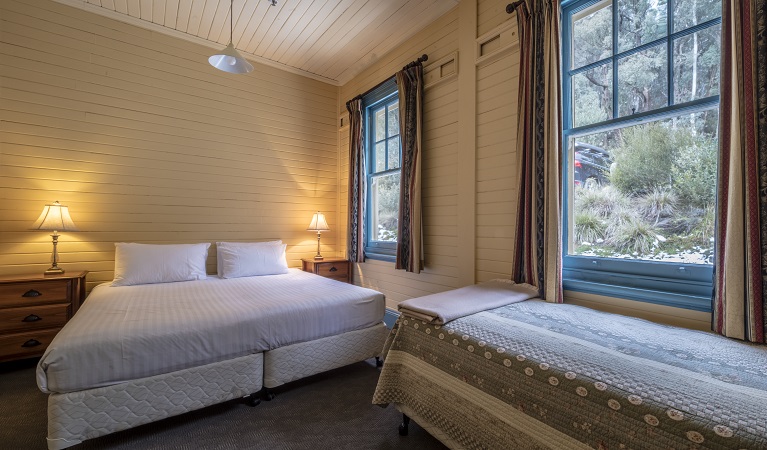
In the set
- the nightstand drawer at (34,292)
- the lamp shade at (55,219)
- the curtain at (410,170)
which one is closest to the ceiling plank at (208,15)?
the curtain at (410,170)

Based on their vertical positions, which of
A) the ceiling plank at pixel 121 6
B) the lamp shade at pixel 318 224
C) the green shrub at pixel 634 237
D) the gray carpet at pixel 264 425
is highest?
the ceiling plank at pixel 121 6

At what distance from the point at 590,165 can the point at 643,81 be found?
512 mm

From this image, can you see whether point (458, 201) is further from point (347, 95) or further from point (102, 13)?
point (102, 13)

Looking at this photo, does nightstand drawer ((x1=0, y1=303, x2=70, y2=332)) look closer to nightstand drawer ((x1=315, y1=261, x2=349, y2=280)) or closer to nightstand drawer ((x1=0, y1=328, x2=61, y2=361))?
nightstand drawer ((x1=0, y1=328, x2=61, y2=361))

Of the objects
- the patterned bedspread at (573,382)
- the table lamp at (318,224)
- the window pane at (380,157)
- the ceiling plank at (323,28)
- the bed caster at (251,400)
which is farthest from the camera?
the table lamp at (318,224)

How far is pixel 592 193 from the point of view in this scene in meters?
2.10

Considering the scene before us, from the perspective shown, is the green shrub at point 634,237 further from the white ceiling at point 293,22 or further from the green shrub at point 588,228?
the white ceiling at point 293,22

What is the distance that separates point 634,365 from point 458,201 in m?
1.83

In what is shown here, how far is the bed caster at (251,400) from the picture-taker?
209 centimetres

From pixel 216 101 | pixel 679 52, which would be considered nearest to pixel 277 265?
pixel 216 101

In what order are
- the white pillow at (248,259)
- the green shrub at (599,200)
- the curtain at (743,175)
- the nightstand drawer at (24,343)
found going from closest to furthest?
the curtain at (743,175), the green shrub at (599,200), the nightstand drawer at (24,343), the white pillow at (248,259)

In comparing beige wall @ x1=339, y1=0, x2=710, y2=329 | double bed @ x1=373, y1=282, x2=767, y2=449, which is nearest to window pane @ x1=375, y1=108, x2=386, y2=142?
beige wall @ x1=339, y1=0, x2=710, y2=329

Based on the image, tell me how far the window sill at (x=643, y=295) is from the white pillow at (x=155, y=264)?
3.16 metres

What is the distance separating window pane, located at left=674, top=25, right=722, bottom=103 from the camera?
5.36 ft
